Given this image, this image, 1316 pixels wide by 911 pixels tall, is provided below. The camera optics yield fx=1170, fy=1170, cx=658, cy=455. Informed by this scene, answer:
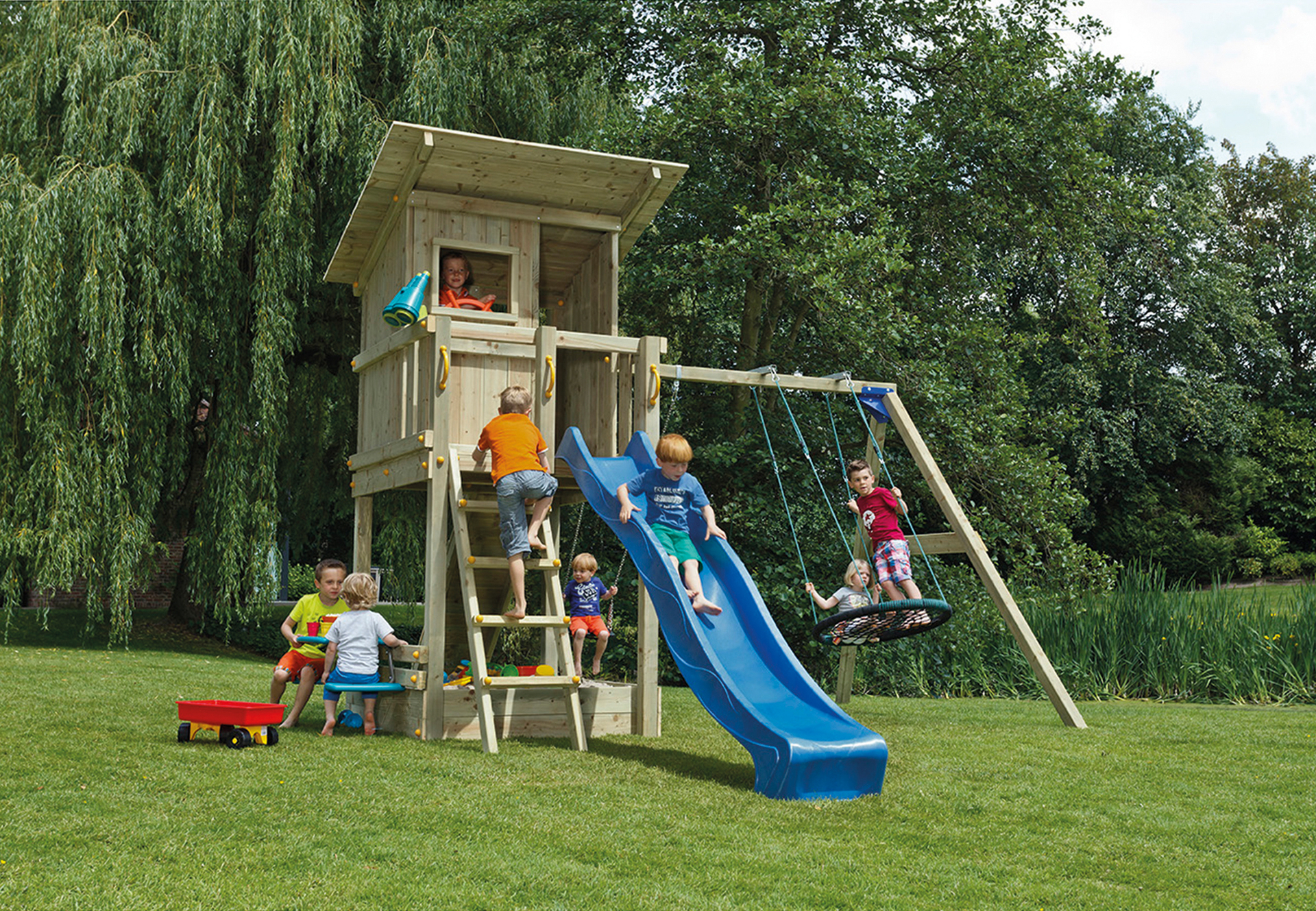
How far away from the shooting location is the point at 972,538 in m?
9.25

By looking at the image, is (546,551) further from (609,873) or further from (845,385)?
(609,873)

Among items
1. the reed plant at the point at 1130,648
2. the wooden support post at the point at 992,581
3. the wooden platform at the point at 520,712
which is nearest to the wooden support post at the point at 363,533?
the wooden platform at the point at 520,712

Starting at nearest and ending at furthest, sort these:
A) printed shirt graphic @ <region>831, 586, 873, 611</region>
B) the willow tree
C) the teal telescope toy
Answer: the teal telescope toy, printed shirt graphic @ <region>831, 586, 873, 611</region>, the willow tree

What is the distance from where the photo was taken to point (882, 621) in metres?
7.23

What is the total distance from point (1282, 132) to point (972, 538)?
101 ft

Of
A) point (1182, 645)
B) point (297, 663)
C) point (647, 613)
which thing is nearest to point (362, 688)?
point (297, 663)

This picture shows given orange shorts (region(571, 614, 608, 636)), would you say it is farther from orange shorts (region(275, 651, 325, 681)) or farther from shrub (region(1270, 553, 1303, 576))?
shrub (region(1270, 553, 1303, 576))

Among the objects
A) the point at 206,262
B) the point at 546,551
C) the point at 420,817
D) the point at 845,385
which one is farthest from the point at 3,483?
the point at 420,817

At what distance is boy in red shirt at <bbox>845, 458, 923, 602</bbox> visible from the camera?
905cm

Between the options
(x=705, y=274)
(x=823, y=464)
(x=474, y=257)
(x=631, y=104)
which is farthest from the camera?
(x=631, y=104)

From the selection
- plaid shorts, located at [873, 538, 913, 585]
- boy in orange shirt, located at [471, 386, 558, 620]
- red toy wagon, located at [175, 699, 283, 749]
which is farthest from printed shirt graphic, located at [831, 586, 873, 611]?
red toy wagon, located at [175, 699, 283, 749]

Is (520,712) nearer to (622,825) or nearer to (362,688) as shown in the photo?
(362,688)

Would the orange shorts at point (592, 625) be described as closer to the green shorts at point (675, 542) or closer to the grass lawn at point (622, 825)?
the grass lawn at point (622, 825)

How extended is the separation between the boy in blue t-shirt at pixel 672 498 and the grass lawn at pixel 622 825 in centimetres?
130
